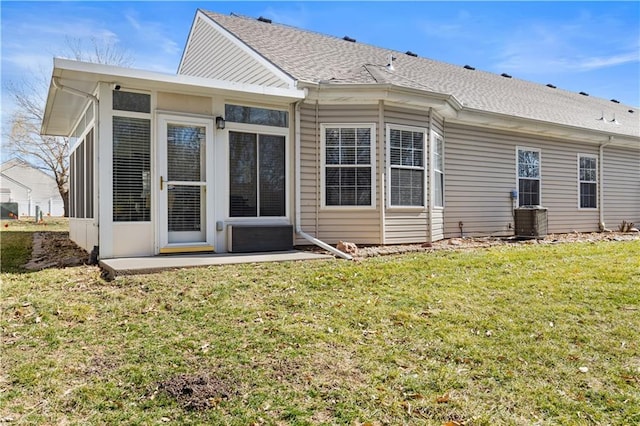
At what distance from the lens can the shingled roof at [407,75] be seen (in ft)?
29.0

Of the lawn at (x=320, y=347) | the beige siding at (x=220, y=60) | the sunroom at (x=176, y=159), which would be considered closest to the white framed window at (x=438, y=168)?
the sunroom at (x=176, y=159)

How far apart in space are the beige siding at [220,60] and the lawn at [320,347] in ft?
15.9

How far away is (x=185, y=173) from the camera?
6883mm

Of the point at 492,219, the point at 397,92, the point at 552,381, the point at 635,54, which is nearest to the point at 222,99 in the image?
the point at 397,92

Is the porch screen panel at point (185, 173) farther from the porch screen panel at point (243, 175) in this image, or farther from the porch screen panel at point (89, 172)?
the porch screen panel at point (89, 172)

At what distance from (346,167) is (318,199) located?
0.81 m

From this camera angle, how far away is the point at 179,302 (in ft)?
14.1

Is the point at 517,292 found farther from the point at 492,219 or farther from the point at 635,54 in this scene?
the point at 635,54

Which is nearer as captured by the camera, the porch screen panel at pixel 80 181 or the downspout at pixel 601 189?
the porch screen panel at pixel 80 181

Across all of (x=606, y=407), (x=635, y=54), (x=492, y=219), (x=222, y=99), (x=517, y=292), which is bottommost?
(x=606, y=407)

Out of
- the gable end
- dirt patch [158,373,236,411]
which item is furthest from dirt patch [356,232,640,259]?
dirt patch [158,373,236,411]

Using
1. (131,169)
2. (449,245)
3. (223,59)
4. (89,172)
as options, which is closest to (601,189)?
(449,245)

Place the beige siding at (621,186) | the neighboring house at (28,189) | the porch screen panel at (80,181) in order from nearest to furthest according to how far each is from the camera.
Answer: the porch screen panel at (80,181)
the beige siding at (621,186)
the neighboring house at (28,189)

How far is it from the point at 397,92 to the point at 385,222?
2.40m
